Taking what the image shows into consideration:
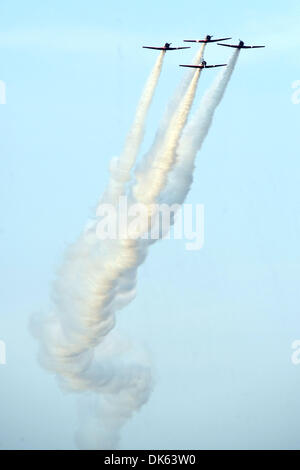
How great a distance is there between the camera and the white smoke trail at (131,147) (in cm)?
6652

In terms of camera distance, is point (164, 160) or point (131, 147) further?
point (131, 147)

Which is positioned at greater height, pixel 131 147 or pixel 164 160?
pixel 131 147

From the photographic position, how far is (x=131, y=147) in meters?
68.1

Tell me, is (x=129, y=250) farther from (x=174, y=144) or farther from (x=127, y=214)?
(x=174, y=144)

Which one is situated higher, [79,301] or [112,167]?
[112,167]

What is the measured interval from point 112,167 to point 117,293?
7774 mm

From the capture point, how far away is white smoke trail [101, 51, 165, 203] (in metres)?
66.5
